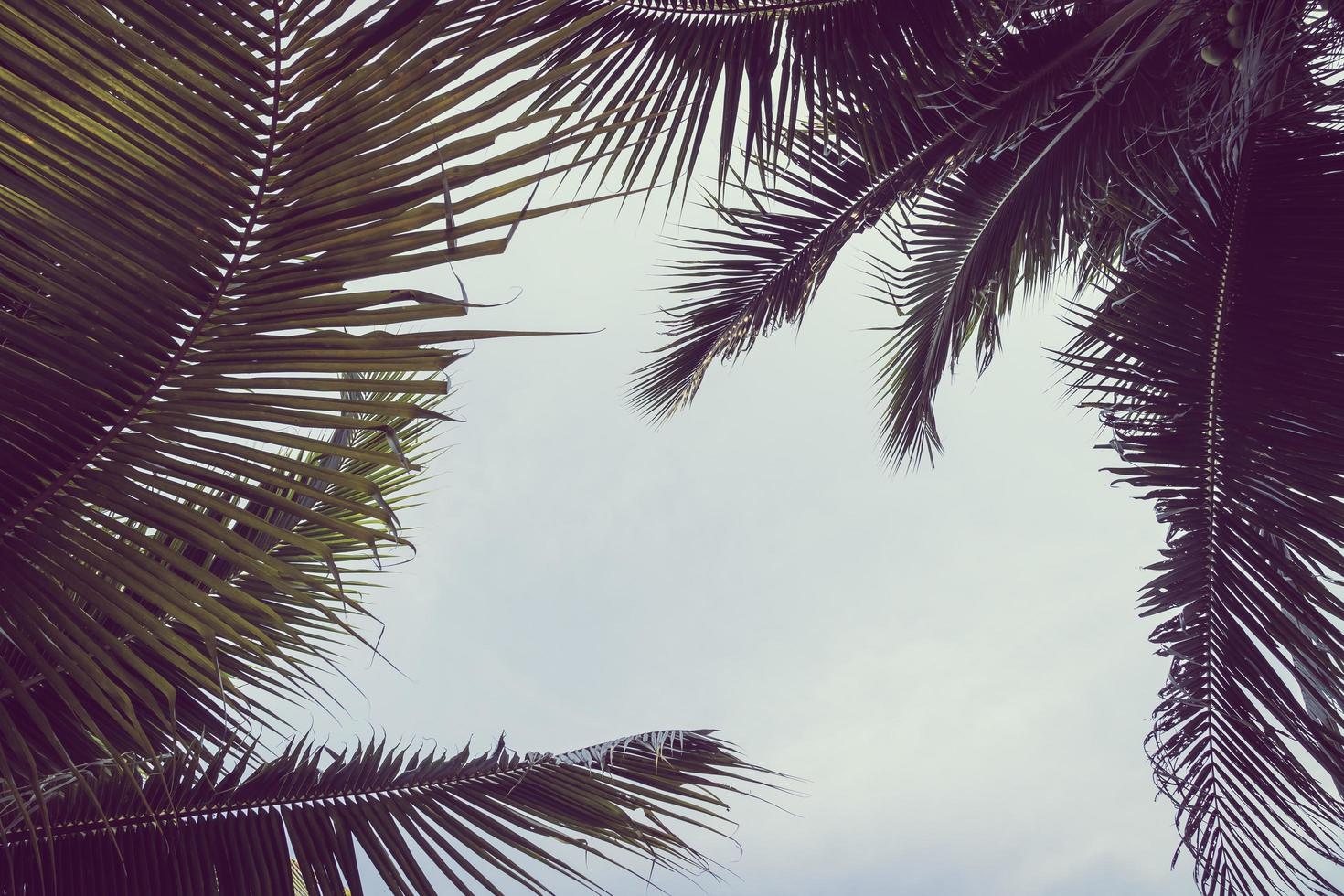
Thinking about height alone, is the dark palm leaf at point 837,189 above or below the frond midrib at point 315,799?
above

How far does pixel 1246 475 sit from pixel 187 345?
2.52m

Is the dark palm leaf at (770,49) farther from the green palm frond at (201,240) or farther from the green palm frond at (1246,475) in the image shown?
the green palm frond at (201,240)

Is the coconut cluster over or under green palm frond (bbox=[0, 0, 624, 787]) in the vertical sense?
over

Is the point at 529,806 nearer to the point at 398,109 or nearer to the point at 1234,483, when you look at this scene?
the point at 398,109

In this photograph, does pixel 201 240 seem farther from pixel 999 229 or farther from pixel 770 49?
pixel 999 229

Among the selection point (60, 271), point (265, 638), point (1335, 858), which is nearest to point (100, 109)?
point (60, 271)

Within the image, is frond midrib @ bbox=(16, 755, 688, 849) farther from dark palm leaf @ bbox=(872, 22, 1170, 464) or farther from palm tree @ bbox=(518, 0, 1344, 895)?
dark palm leaf @ bbox=(872, 22, 1170, 464)

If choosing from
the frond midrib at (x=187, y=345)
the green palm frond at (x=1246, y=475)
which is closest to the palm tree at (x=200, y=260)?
the frond midrib at (x=187, y=345)

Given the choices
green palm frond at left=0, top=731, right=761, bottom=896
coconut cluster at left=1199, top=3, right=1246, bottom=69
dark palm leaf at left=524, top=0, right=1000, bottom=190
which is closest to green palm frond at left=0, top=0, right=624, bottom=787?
green palm frond at left=0, top=731, right=761, bottom=896

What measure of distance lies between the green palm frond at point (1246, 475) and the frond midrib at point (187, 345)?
237 centimetres

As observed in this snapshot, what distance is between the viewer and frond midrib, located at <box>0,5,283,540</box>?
70cm

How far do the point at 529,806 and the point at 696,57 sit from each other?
1937 millimetres

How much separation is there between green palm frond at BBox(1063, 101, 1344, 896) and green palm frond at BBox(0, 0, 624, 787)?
2272 millimetres

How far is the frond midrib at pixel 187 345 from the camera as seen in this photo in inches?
27.5
